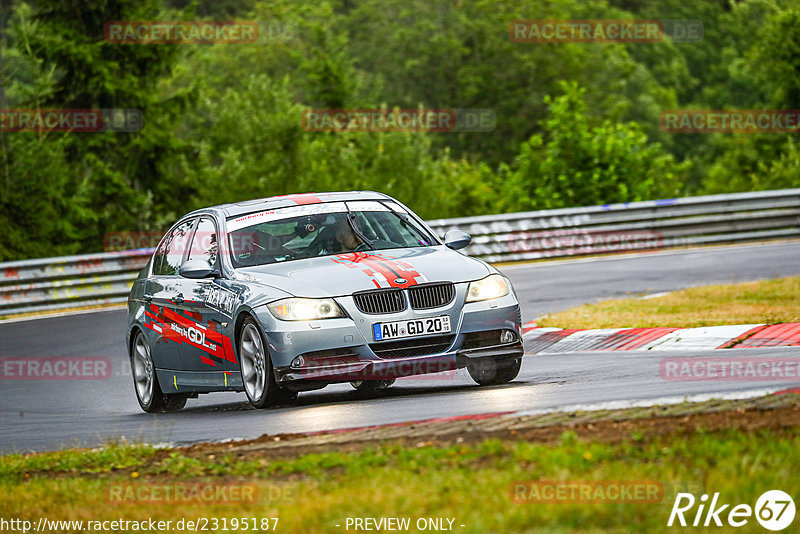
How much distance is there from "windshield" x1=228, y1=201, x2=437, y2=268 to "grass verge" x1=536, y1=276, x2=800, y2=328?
3.25 meters

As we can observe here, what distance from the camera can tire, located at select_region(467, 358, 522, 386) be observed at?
1028 cm

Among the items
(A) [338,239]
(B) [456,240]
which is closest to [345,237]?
(A) [338,239]

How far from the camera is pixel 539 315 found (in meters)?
16.0

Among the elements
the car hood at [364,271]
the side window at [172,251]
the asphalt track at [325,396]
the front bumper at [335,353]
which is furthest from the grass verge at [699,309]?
the side window at [172,251]

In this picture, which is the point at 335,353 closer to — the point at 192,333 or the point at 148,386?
the point at 192,333

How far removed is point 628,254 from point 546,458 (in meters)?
18.2

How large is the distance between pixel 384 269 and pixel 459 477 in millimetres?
3883

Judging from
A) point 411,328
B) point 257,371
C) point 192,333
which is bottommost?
point 257,371

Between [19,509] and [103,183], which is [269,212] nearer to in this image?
[19,509]

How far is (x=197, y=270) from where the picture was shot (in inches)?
413

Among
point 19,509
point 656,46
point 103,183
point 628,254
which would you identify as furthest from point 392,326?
point 656,46

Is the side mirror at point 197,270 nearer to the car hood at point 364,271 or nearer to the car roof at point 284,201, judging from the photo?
the car hood at point 364,271

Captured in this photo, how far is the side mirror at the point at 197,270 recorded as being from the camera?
10500mm

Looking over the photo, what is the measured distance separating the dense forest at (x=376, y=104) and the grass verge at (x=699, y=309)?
588 inches
